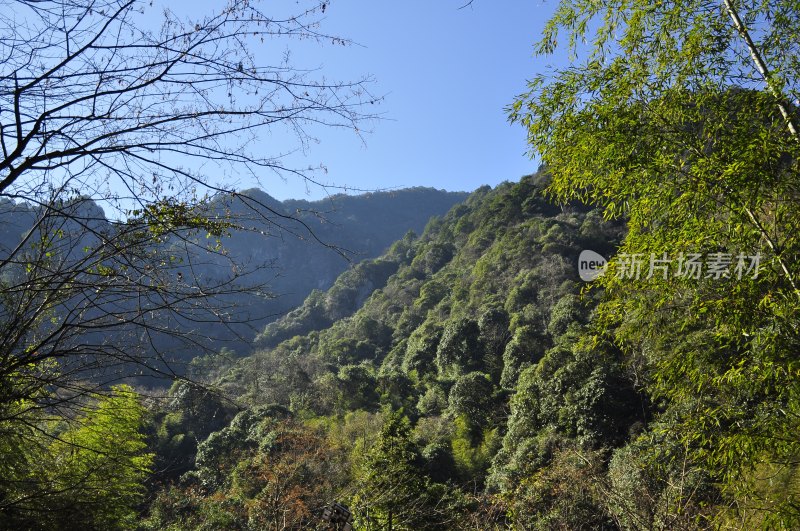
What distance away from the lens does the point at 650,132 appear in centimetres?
263

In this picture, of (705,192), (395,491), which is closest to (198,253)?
(705,192)

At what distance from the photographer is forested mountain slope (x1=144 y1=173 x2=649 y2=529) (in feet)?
27.9

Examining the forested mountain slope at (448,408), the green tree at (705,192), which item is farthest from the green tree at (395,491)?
the green tree at (705,192)

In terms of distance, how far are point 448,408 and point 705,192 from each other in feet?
48.9

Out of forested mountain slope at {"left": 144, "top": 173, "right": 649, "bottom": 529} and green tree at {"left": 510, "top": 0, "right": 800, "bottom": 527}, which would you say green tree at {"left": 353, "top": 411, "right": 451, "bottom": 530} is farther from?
green tree at {"left": 510, "top": 0, "right": 800, "bottom": 527}

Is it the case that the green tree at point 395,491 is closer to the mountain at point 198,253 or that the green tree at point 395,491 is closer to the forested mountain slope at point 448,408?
the forested mountain slope at point 448,408

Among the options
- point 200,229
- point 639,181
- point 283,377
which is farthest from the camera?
point 283,377

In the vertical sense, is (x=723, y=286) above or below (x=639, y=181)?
below

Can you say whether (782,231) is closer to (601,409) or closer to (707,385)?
(707,385)

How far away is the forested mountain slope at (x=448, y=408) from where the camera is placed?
8.52m

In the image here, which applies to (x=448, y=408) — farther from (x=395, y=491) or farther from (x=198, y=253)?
(x=198, y=253)

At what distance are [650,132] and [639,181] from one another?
27 cm

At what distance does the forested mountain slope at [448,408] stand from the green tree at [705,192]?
83 cm

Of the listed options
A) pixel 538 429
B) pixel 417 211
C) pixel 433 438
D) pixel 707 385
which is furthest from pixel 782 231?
pixel 417 211
